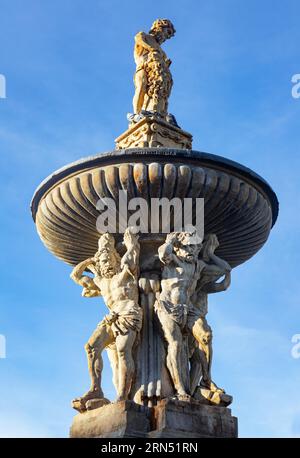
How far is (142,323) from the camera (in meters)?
9.66

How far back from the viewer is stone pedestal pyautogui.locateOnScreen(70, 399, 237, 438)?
27.9 ft

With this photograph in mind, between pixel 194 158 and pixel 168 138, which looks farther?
pixel 168 138

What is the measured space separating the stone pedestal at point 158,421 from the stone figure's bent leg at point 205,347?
485 mm

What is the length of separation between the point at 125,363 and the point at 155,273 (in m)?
1.30

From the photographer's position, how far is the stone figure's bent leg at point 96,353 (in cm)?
937

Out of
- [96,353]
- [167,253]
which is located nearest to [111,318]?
[96,353]

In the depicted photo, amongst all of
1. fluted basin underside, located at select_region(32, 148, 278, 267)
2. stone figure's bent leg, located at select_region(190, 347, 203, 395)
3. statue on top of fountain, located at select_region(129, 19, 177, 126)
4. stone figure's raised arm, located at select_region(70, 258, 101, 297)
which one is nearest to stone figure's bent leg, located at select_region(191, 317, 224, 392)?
stone figure's bent leg, located at select_region(190, 347, 203, 395)

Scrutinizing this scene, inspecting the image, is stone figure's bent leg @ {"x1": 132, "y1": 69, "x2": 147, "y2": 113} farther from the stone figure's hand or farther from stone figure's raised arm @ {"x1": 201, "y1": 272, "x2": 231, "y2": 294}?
the stone figure's hand

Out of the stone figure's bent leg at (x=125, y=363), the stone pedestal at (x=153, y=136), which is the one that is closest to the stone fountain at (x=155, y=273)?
the stone figure's bent leg at (x=125, y=363)
